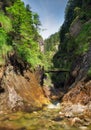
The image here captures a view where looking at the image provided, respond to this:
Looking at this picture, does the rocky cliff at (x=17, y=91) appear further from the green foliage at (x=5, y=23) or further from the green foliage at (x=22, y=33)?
the green foliage at (x=5, y=23)

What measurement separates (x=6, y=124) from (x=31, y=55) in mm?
18095

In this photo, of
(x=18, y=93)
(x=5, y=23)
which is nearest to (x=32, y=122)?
(x=18, y=93)

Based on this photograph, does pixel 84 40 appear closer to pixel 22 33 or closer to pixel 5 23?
pixel 22 33

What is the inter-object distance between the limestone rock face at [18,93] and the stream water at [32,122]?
2.00 meters

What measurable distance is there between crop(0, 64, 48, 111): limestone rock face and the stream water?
78.6 inches

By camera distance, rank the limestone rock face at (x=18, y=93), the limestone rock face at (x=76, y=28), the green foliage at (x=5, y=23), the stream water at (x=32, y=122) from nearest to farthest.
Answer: the stream water at (x=32, y=122)
the limestone rock face at (x=18, y=93)
the green foliage at (x=5, y=23)
the limestone rock face at (x=76, y=28)

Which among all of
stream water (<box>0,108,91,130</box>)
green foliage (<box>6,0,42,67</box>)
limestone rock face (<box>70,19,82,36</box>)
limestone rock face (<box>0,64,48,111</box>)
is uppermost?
limestone rock face (<box>70,19,82,36</box>)

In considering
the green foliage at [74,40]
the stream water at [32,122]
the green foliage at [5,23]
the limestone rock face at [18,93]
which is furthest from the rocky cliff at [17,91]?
the green foliage at [74,40]

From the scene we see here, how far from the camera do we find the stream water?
18625 mm

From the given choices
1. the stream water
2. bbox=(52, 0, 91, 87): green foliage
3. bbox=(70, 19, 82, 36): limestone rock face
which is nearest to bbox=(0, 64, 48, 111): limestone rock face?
the stream water

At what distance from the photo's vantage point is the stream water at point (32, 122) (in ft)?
61.1

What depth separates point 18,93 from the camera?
91.1 ft

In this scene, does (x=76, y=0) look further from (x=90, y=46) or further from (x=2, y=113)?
(x=2, y=113)

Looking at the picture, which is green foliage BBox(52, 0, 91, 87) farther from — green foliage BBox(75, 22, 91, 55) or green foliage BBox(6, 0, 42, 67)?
green foliage BBox(6, 0, 42, 67)
